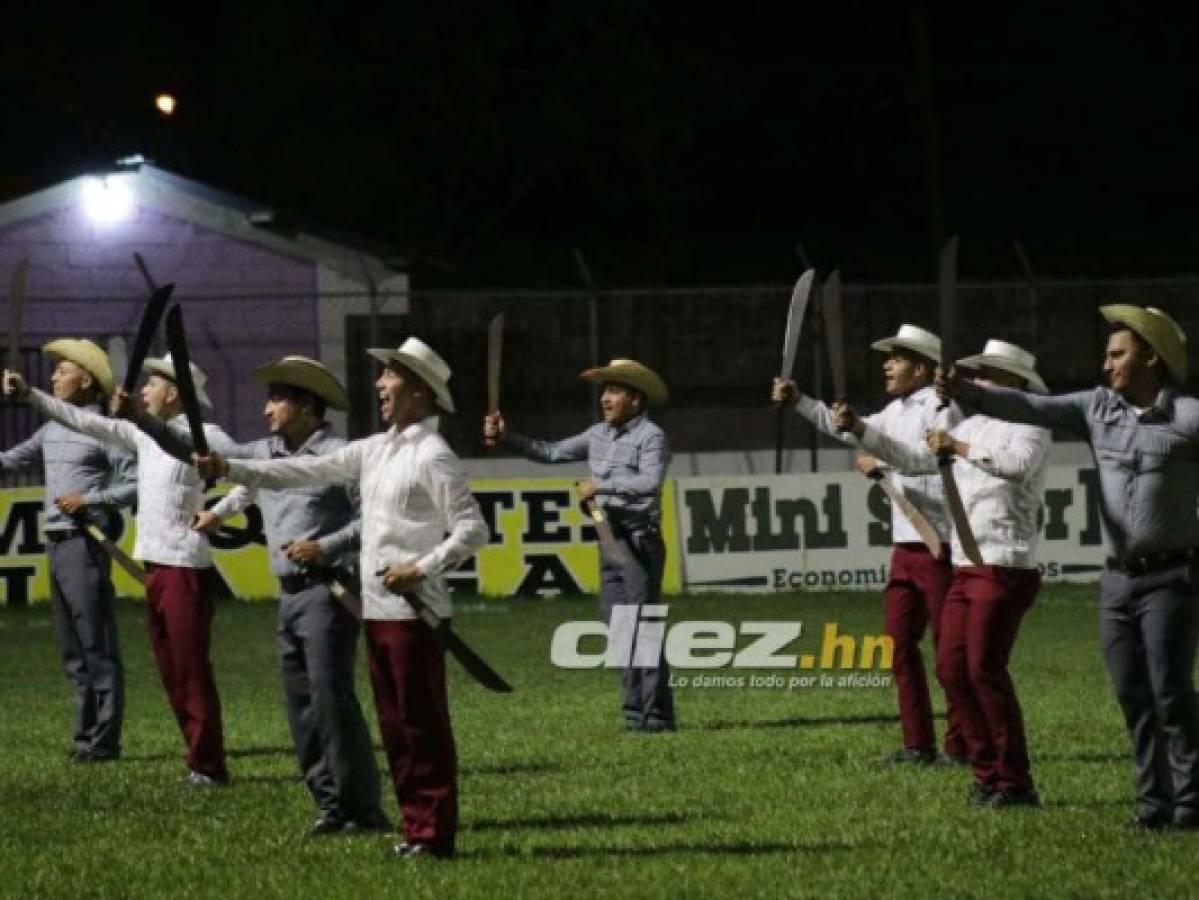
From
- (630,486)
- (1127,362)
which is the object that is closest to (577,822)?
(1127,362)

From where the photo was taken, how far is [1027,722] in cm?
1498

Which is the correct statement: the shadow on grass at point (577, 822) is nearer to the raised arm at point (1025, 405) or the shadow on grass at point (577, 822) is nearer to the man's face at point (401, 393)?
the man's face at point (401, 393)

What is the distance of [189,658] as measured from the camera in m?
12.7

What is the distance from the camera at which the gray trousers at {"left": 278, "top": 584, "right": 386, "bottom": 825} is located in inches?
430

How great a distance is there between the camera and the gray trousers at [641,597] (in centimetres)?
1501

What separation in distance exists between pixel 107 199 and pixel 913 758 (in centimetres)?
2063

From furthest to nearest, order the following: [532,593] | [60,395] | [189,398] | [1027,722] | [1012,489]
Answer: [532,593], [1027,722], [60,395], [1012,489], [189,398]

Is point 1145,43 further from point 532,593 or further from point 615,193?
point 532,593

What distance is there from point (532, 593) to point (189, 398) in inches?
579

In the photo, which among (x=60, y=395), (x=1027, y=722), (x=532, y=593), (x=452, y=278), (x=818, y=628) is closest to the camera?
(x=60, y=395)

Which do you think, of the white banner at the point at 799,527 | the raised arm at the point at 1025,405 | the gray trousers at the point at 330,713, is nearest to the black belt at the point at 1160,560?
the raised arm at the point at 1025,405

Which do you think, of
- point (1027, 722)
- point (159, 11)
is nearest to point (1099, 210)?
point (159, 11)

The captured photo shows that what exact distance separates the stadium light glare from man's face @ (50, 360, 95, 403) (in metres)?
18.7

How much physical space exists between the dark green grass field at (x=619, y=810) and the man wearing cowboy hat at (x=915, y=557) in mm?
340
